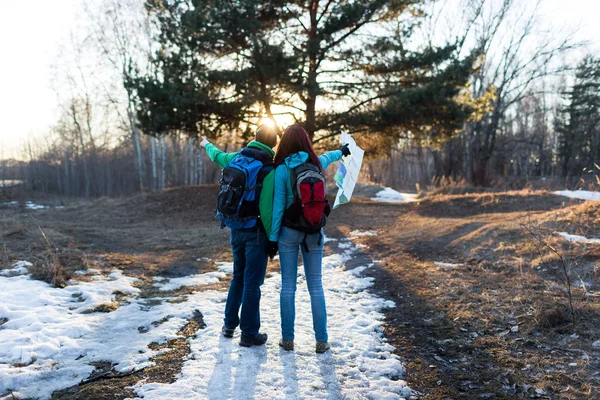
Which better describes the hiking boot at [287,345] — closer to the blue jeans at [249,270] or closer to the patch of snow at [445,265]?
the blue jeans at [249,270]

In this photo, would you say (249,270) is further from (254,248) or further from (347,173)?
(347,173)

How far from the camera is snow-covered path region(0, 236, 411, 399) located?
2.86m

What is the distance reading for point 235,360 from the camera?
10.9 ft

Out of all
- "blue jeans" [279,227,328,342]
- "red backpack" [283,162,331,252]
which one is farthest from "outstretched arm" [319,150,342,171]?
"blue jeans" [279,227,328,342]

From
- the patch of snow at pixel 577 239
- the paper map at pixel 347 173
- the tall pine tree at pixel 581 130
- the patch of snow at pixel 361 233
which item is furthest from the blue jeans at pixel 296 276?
the tall pine tree at pixel 581 130

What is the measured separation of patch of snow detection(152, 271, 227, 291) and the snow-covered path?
97 centimetres

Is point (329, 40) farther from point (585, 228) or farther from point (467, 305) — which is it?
point (467, 305)

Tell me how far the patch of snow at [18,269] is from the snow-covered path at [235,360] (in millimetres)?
537

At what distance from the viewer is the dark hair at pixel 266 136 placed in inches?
141

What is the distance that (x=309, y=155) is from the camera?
11.2ft

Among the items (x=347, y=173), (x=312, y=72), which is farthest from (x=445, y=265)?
(x=312, y=72)

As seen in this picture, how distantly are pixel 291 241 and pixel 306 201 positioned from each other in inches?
14.9

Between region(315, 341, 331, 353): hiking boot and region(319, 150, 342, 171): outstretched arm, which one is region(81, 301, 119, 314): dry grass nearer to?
region(315, 341, 331, 353): hiking boot

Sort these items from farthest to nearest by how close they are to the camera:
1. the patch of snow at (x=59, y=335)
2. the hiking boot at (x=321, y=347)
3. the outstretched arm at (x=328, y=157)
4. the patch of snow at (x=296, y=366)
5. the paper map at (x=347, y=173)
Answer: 1. the paper map at (x=347, y=173)
2. the outstretched arm at (x=328, y=157)
3. the hiking boot at (x=321, y=347)
4. the patch of snow at (x=59, y=335)
5. the patch of snow at (x=296, y=366)
